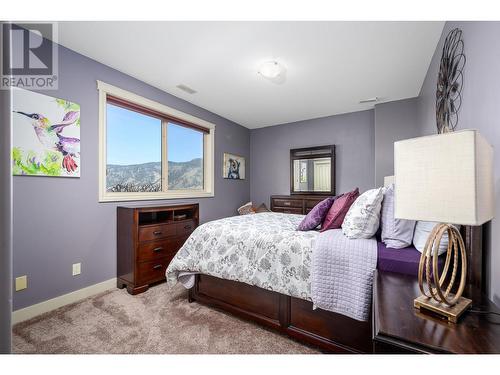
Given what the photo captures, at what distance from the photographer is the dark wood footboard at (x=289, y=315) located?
1419 mm

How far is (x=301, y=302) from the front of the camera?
1.61m

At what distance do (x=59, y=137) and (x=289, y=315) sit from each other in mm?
2637

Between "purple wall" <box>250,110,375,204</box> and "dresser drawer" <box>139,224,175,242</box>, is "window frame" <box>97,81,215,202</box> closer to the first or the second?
"dresser drawer" <box>139,224,175,242</box>

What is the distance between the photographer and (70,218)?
2254 millimetres

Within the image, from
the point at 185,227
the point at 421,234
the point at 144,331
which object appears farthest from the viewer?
the point at 185,227

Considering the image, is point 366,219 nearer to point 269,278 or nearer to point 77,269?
point 269,278

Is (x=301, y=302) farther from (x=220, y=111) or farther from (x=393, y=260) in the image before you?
(x=220, y=111)

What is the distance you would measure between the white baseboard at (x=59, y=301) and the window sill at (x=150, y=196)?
94 cm

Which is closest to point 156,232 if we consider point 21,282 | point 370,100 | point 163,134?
point 21,282

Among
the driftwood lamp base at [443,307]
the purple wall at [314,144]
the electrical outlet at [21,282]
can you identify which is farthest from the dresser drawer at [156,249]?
the purple wall at [314,144]

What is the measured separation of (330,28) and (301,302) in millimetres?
2250

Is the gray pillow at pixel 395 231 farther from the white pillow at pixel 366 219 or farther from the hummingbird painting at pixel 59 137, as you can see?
the hummingbird painting at pixel 59 137

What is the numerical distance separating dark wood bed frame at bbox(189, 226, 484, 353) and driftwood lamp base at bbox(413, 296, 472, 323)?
230 millimetres
